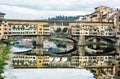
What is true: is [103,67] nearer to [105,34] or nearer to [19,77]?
[19,77]

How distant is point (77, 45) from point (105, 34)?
394cm

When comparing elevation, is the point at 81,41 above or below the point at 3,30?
below

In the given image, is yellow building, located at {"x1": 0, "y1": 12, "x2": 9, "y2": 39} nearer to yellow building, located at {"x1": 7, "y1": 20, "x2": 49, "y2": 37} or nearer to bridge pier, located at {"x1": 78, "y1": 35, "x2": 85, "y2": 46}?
yellow building, located at {"x1": 7, "y1": 20, "x2": 49, "y2": 37}

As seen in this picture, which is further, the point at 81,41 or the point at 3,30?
the point at 3,30

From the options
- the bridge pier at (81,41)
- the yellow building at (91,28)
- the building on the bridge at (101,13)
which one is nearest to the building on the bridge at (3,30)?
the yellow building at (91,28)

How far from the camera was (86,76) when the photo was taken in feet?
43.5

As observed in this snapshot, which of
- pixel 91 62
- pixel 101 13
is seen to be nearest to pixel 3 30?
pixel 101 13

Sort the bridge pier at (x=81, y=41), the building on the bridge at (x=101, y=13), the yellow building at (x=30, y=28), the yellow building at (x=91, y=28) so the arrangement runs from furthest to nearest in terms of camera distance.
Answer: the building on the bridge at (x=101, y=13), the yellow building at (x=91, y=28), the yellow building at (x=30, y=28), the bridge pier at (x=81, y=41)

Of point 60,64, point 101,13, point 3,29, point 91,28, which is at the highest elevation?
point 101,13

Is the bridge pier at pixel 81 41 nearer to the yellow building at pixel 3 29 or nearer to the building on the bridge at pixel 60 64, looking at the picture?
the yellow building at pixel 3 29

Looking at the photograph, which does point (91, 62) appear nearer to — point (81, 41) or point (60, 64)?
point (60, 64)

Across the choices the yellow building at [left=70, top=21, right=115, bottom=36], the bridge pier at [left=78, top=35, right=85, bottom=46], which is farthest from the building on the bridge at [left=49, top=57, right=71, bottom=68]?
the yellow building at [left=70, top=21, right=115, bottom=36]

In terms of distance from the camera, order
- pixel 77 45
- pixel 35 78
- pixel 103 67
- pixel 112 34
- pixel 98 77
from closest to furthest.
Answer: pixel 35 78
pixel 98 77
pixel 103 67
pixel 77 45
pixel 112 34

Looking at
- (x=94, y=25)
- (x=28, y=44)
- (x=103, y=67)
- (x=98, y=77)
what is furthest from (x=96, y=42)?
(x=98, y=77)
